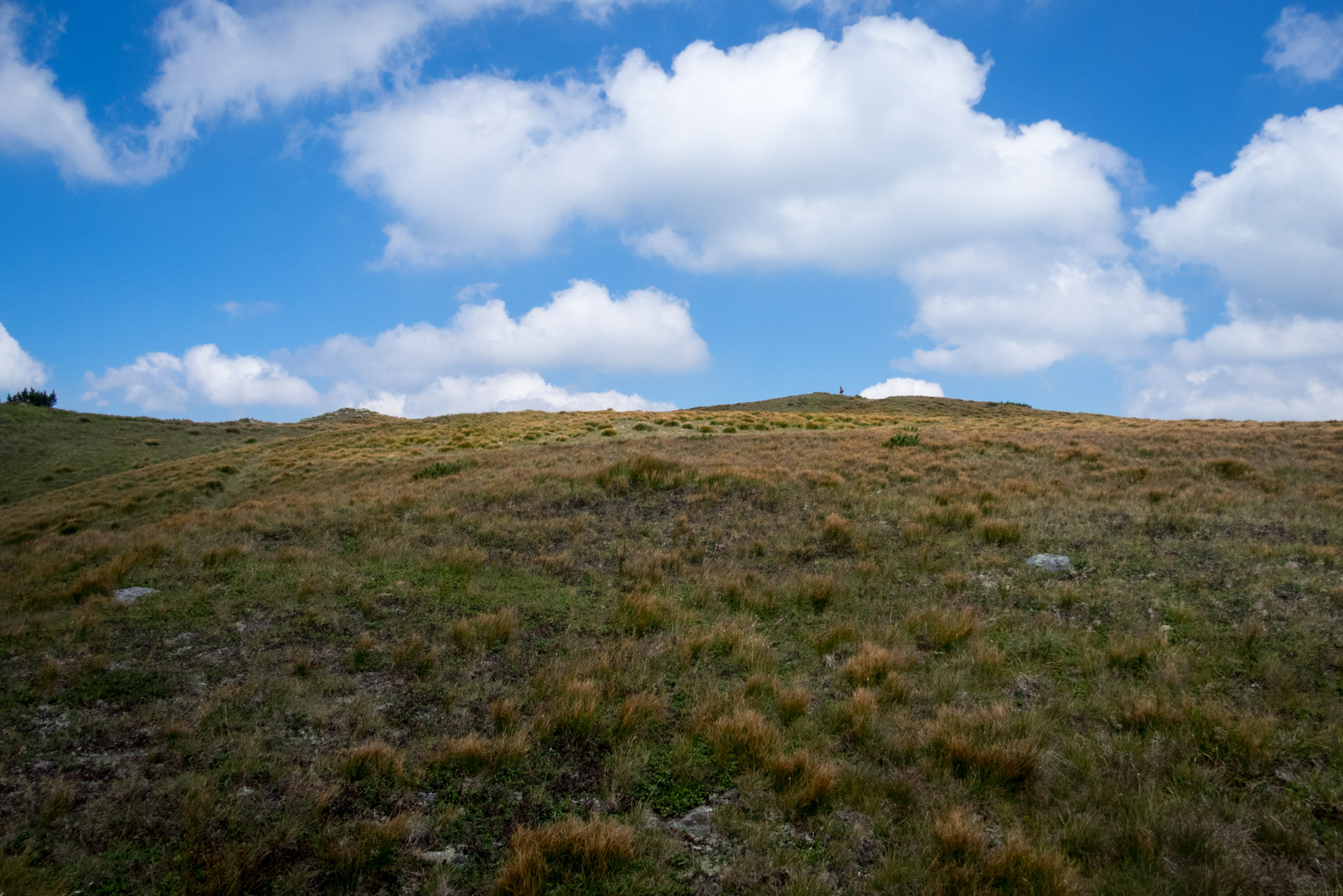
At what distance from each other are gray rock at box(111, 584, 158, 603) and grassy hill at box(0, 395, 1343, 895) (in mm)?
235

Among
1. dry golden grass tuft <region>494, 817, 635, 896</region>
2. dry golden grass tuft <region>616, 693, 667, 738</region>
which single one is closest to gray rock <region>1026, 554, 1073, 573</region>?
dry golden grass tuft <region>616, 693, 667, 738</region>

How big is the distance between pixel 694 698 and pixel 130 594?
9.39 m

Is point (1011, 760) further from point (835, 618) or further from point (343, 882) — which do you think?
point (343, 882)

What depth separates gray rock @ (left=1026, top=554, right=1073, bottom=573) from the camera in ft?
32.8

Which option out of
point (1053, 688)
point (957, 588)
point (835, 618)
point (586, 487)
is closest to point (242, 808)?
point (835, 618)

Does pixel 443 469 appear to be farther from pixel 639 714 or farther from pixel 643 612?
pixel 639 714

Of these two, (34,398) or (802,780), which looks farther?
(34,398)

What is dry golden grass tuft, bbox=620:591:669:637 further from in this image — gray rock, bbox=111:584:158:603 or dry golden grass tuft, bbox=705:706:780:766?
gray rock, bbox=111:584:158:603

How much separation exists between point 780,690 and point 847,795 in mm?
1716

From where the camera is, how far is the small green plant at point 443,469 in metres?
20.2

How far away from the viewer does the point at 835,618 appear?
30.0 feet

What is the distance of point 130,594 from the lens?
9758 millimetres

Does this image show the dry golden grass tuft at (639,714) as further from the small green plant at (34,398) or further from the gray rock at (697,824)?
the small green plant at (34,398)

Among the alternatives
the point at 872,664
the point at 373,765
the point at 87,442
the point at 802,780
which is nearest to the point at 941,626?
the point at 872,664
